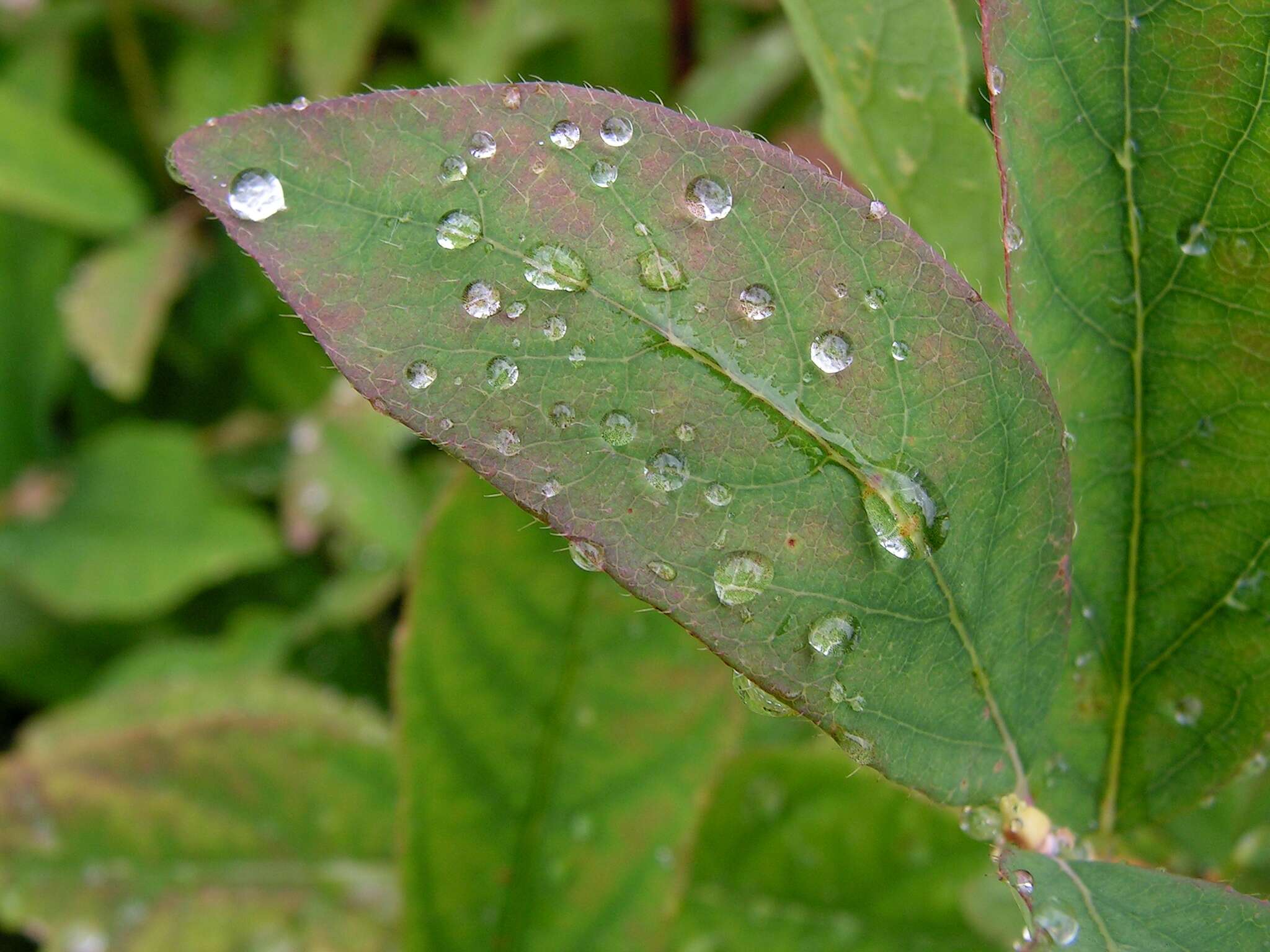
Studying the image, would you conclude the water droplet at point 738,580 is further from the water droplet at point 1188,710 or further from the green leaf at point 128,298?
the green leaf at point 128,298

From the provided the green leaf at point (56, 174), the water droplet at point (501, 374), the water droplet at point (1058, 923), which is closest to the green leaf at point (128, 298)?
the green leaf at point (56, 174)

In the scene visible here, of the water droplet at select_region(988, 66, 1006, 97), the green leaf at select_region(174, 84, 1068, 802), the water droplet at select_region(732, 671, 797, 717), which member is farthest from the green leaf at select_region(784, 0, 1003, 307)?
the water droplet at select_region(732, 671, 797, 717)

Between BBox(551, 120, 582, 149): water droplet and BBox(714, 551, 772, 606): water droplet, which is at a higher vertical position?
BBox(551, 120, 582, 149): water droplet

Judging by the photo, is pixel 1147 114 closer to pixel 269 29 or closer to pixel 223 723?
pixel 223 723

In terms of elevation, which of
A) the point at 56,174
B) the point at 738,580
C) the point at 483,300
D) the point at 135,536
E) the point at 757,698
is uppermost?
the point at 483,300

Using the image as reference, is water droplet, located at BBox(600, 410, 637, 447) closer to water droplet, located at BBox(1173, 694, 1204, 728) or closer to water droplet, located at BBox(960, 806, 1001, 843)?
water droplet, located at BBox(960, 806, 1001, 843)

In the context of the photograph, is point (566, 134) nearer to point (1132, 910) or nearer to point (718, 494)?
point (718, 494)

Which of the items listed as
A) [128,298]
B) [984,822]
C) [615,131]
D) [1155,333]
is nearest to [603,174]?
[615,131]
